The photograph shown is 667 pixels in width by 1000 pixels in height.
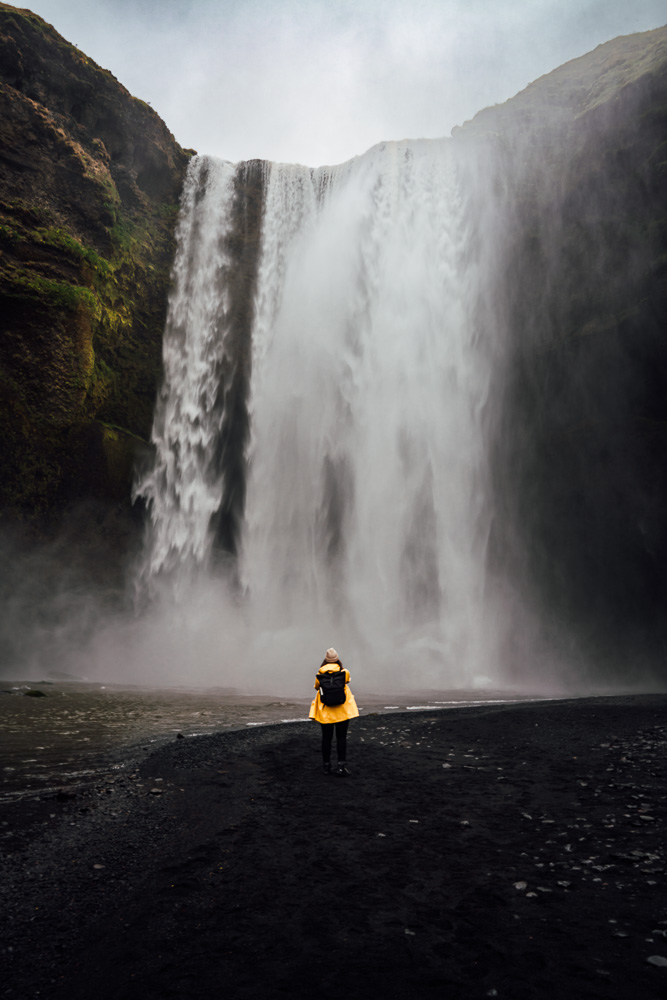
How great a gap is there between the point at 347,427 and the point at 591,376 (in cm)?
1070

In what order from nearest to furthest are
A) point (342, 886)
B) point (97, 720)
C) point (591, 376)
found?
point (342, 886)
point (97, 720)
point (591, 376)

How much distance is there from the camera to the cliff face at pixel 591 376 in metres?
23.9

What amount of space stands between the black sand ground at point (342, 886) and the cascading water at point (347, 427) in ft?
53.0

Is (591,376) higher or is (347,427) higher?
(591,376)

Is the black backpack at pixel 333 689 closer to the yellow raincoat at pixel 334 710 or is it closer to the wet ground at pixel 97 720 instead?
the yellow raincoat at pixel 334 710

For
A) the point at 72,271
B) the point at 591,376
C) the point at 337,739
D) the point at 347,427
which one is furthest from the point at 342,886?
the point at 591,376

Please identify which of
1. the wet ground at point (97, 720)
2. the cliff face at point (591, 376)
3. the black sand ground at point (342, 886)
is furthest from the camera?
the cliff face at point (591, 376)

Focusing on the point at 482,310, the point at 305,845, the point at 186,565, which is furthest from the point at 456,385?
the point at 305,845

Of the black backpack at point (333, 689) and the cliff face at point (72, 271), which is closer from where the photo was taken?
the black backpack at point (333, 689)

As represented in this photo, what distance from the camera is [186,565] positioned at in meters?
23.8

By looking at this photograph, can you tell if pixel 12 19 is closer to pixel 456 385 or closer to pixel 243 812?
pixel 456 385

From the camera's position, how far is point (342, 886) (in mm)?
3812

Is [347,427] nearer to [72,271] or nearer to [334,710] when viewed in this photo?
[72,271]

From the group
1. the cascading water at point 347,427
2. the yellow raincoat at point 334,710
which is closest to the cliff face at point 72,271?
the cascading water at point 347,427
